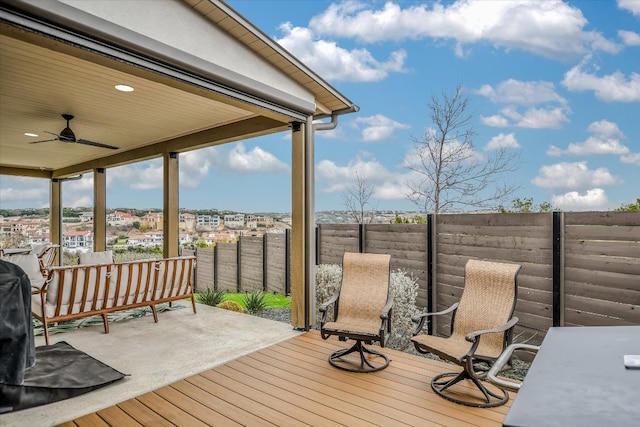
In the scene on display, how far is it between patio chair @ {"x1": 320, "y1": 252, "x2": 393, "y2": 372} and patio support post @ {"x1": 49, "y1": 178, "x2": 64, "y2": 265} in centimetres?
1048

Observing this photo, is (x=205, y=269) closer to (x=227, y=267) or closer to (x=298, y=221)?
(x=227, y=267)

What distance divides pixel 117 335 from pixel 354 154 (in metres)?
6.25

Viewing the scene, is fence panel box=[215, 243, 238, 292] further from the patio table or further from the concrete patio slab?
the patio table

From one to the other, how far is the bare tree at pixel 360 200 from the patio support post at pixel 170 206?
135 inches

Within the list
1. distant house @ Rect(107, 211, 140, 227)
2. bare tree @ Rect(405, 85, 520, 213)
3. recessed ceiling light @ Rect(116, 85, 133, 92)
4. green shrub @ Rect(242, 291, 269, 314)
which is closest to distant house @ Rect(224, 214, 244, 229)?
distant house @ Rect(107, 211, 140, 227)

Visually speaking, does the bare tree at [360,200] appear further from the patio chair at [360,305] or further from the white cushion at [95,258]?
the white cushion at [95,258]

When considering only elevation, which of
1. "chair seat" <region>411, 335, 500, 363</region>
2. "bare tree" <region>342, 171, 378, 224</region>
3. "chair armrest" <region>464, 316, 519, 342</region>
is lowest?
"chair seat" <region>411, 335, 500, 363</region>

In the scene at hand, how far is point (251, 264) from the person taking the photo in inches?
335

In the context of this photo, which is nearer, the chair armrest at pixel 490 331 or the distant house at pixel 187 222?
the chair armrest at pixel 490 331

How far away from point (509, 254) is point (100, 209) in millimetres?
9179

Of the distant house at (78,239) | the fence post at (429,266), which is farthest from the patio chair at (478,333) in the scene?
the distant house at (78,239)

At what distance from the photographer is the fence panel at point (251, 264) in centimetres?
830

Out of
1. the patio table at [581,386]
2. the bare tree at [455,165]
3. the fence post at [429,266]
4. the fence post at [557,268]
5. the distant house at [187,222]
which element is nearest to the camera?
the patio table at [581,386]

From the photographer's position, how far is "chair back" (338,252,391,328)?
4.25 m
